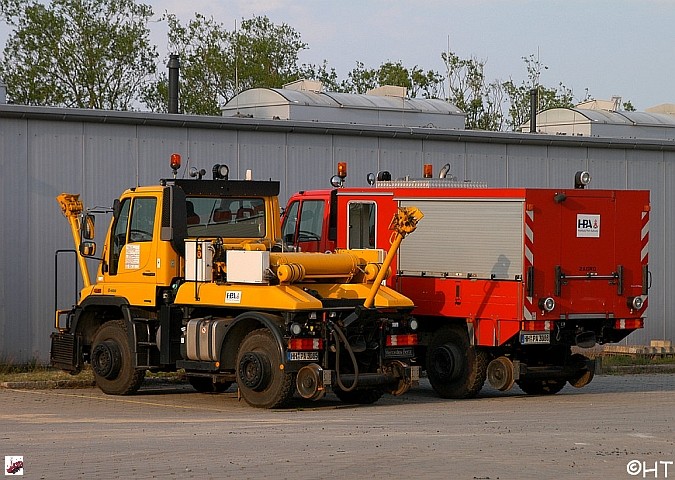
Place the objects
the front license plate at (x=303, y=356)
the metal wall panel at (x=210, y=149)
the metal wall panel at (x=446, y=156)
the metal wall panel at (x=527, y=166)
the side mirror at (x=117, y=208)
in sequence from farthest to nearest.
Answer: the metal wall panel at (x=527, y=166), the metal wall panel at (x=446, y=156), the metal wall panel at (x=210, y=149), the side mirror at (x=117, y=208), the front license plate at (x=303, y=356)

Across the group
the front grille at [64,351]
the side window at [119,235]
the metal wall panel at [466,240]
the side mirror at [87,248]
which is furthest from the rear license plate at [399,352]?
the front grille at [64,351]

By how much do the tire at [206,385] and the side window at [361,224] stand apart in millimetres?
2937

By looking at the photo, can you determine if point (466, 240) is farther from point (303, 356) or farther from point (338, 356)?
point (303, 356)

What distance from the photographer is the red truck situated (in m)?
18.4

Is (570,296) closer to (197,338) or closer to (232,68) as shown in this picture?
(197,338)

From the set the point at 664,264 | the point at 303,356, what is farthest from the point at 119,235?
the point at 664,264

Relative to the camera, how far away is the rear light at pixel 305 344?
1670 cm

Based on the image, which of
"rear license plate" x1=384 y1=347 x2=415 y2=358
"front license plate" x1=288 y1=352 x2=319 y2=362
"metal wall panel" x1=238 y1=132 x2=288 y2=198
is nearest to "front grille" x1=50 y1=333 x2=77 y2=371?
"front license plate" x1=288 y1=352 x2=319 y2=362

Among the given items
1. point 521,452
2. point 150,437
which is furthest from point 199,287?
point 521,452

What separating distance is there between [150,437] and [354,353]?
4.46 m

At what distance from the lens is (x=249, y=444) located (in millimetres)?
12984

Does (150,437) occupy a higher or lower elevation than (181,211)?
lower

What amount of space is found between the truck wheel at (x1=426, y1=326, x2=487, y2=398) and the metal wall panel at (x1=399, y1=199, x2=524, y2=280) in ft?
3.08

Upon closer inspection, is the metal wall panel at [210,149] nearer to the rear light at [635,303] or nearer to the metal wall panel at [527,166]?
the metal wall panel at [527,166]
